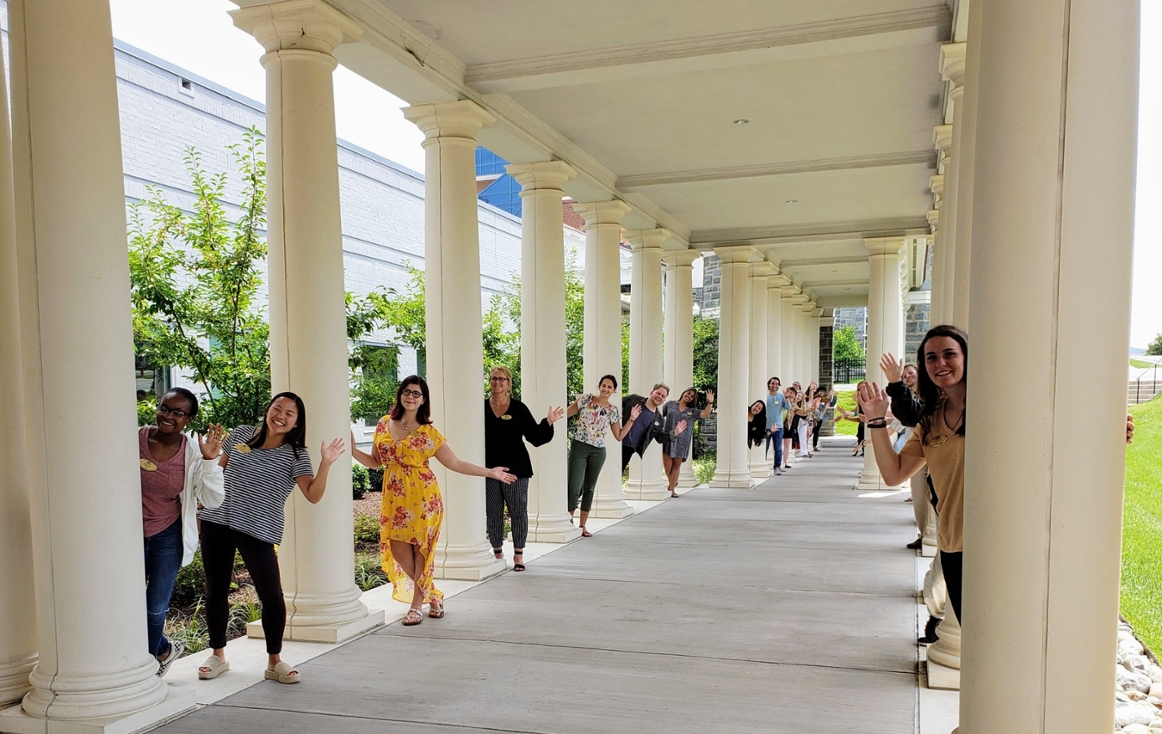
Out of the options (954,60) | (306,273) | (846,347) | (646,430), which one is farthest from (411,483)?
(846,347)

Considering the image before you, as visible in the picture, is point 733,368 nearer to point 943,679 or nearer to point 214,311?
point 214,311

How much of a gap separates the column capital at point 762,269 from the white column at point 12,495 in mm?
15482

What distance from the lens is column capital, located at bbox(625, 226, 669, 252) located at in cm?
1429

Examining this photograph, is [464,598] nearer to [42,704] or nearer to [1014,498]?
[42,704]

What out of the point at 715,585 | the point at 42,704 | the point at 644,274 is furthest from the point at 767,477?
the point at 42,704

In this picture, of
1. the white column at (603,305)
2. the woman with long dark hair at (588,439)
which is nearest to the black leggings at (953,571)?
Answer: the woman with long dark hair at (588,439)

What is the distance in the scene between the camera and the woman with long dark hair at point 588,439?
10539 mm

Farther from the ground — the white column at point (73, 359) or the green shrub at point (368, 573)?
the white column at point (73, 359)

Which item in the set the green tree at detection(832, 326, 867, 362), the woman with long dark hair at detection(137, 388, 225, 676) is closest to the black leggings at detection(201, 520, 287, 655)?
the woman with long dark hair at detection(137, 388, 225, 676)

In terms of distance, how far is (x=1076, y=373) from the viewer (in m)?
2.84

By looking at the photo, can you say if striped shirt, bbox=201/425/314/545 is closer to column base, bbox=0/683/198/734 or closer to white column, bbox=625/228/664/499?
column base, bbox=0/683/198/734

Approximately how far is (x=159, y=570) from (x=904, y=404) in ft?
13.6

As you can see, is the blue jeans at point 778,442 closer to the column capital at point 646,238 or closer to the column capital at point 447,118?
the column capital at point 646,238

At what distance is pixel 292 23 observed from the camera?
240 inches
